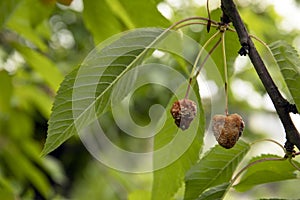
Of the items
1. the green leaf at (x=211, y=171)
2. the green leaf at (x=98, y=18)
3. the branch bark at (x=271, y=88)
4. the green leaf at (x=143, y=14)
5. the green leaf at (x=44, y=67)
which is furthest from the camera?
the green leaf at (x=44, y=67)

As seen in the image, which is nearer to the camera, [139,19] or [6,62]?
[139,19]

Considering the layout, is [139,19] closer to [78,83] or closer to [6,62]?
[78,83]

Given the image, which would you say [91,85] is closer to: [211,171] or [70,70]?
[211,171]

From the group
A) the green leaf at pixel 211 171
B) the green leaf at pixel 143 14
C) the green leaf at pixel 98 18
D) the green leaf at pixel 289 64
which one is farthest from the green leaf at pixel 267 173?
the green leaf at pixel 98 18

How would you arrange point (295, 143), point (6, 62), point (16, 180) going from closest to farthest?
point (295, 143), point (6, 62), point (16, 180)

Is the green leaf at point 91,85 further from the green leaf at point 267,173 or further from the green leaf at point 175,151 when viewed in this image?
the green leaf at point 267,173

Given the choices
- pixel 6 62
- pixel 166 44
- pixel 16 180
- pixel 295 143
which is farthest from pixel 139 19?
Answer: pixel 16 180

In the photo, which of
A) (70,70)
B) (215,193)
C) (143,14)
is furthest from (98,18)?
(70,70)
